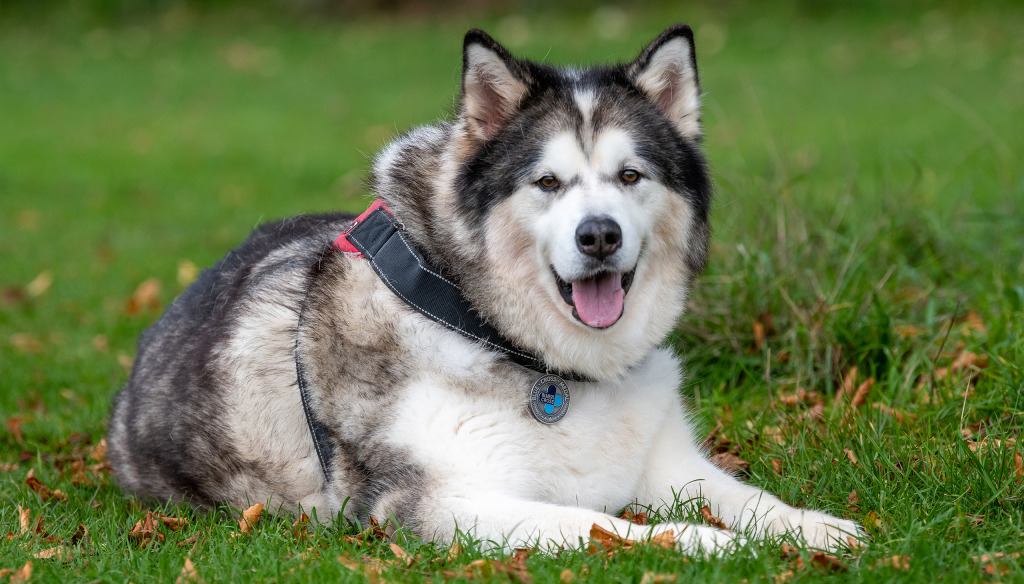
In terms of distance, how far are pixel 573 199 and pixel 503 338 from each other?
533 millimetres

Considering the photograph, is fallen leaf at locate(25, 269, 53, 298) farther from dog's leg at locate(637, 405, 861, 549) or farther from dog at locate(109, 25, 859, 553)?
dog's leg at locate(637, 405, 861, 549)

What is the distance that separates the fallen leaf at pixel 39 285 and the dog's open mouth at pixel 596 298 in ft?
20.1

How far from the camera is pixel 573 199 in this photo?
3.28 m

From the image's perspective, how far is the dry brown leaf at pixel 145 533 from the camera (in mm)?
3572

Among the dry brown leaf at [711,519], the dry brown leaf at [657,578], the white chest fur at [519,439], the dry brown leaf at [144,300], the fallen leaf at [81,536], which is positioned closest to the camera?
the dry brown leaf at [657,578]

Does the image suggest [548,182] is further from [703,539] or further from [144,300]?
[144,300]

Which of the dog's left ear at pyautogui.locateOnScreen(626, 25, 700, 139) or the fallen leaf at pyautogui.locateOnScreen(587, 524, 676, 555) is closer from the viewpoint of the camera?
the fallen leaf at pyautogui.locateOnScreen(587, 524, 676, 555)

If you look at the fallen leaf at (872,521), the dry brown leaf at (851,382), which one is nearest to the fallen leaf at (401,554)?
the fallen leaf at (872,521)

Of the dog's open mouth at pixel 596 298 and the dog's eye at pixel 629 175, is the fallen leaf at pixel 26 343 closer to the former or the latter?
the dog's open mouth at pixel 596 298

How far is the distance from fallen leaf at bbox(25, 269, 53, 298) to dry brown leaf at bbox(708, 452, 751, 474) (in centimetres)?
608

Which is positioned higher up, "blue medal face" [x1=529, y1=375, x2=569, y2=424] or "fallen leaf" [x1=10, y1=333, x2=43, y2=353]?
"fallen leaf" [x1=10, y1=333, x2=43, y2=353]

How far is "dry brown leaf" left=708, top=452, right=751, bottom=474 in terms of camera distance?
13.3 feet

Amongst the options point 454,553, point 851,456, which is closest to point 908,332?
point 851,456

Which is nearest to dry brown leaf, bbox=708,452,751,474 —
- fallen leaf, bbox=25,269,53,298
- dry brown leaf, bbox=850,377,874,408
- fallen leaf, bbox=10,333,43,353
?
dry brown leaf, bbox=850,377,874,408
